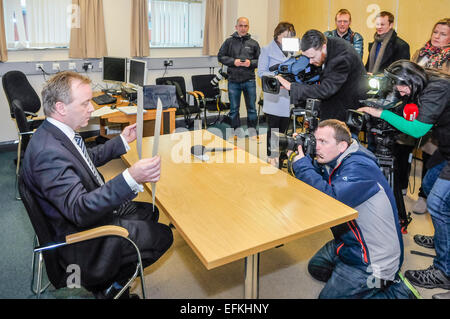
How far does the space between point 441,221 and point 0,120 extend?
4732mm

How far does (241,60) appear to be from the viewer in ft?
16.2

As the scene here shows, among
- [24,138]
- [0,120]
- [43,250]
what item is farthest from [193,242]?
[0,120]

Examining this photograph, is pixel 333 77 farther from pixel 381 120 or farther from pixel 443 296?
pixel 443 296

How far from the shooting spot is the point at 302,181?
2064 mm

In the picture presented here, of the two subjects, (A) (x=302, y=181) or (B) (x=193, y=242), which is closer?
(B) (x=193, y=242)

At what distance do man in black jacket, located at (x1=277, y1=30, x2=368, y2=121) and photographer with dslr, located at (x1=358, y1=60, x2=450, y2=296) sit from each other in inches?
17.8

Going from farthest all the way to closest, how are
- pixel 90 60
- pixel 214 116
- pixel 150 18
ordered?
1. pixel 214 116
2. pixel 150 18
3. pixel 90 60

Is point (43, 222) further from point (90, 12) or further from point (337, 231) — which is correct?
point (90, 12)

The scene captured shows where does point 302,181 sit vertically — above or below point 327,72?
below

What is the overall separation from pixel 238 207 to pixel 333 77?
1.49 meters

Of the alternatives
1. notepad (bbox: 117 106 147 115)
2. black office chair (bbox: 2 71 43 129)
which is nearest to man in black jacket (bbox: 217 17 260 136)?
notepad (bbox: 117 106 147 115)

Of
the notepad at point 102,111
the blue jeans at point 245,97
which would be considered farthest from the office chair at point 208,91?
the notepad at point 102,111

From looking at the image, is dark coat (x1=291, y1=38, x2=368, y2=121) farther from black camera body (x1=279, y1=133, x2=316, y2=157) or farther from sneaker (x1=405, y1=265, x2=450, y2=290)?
sneaker (x1=405, y1=265, x2=450, y2=290)

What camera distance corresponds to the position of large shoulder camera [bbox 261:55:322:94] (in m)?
2.91
